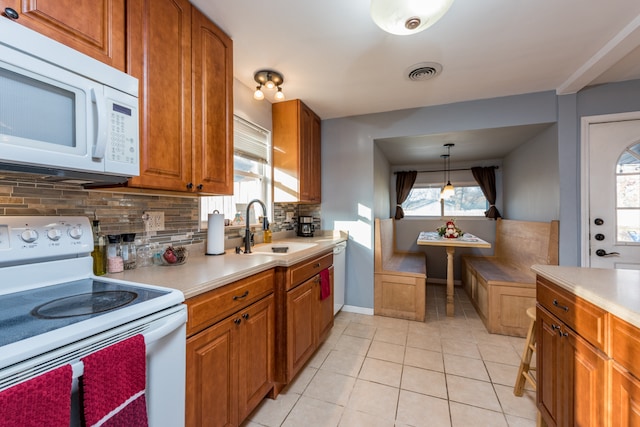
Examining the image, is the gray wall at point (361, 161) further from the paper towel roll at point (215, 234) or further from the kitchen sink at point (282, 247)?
the paper towel roll at point (215, 234)

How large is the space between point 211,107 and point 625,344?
2.16 metres

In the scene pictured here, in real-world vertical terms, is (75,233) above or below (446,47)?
below

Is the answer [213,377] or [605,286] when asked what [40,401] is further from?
[605,286]

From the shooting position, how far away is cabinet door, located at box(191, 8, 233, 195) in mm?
1536

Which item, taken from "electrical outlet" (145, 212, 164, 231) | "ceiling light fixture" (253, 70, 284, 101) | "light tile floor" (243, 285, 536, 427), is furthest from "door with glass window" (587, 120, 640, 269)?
"electrical outlet" (145, 212, 164, 231)

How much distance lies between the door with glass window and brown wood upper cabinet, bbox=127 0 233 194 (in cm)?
321

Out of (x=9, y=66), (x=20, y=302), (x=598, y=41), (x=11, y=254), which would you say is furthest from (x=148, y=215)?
(x=598, y=41)

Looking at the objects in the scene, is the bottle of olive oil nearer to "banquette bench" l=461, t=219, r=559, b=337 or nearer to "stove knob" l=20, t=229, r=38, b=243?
"stove knob" l=20, t=229, r=38, b=243

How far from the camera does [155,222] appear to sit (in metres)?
1.63

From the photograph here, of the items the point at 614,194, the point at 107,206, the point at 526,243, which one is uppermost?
the point at 614,194

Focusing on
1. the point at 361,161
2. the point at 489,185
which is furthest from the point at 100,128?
the point at 489,185

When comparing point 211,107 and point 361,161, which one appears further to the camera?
point 361,161

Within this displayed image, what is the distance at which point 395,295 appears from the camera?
3062mm

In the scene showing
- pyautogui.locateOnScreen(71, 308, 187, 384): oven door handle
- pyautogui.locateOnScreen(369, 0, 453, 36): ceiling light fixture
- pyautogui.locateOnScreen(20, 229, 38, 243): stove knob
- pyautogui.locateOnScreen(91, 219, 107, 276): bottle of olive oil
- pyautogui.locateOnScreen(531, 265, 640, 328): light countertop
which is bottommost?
pyautogui.locateOnScreen(71, 308, 187, 384): oven door handle
